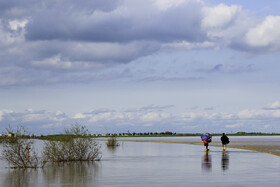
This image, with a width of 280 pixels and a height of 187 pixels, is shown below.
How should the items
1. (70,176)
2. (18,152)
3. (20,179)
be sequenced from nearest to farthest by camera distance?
(20,179) < (70,176) < (18,152)

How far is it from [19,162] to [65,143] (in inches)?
182

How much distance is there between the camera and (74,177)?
23828 millimetres

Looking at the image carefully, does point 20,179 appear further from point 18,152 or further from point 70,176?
point 18,152

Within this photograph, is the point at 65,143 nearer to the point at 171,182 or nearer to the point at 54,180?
the point at 54,180

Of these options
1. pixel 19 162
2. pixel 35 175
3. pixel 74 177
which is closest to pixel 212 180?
pixel 74 177

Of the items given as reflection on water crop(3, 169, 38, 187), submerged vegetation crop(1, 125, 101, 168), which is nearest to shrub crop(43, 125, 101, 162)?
submerged vegetation crop(1, 125, 101, 168)

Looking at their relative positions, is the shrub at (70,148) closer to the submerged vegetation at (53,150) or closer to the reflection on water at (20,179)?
the submerged vegetation at (53,150)

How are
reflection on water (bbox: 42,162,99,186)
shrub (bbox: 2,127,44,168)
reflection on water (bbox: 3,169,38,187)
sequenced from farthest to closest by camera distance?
shrub (bbox: 2,127,44,168), reflection on water (bbox: 42,162,99,186), reflection on water (bbox: 3,169,38,187)

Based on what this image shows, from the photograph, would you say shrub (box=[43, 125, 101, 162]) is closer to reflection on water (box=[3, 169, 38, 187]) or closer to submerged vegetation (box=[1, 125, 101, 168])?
submerged vegetation (box=[1, 125, 101, 168])

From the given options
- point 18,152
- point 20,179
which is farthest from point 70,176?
point 18,152

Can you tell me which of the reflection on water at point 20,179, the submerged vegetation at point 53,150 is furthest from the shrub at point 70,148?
the reflection on water at point 20,179

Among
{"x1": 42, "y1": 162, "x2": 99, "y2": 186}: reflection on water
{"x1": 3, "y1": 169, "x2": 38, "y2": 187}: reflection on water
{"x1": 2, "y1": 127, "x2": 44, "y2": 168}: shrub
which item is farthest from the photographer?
{"x1": 2, "y1": 127, "x2": 44, "y2": 168}: shrub

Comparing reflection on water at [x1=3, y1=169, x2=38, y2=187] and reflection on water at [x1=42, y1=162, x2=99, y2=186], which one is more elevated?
reflection on water at [x1=42, y1=162, x2=99, y2=186]

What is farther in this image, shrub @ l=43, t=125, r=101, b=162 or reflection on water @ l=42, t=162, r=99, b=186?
shrub @ l=43, t=125, r=101, b=162
